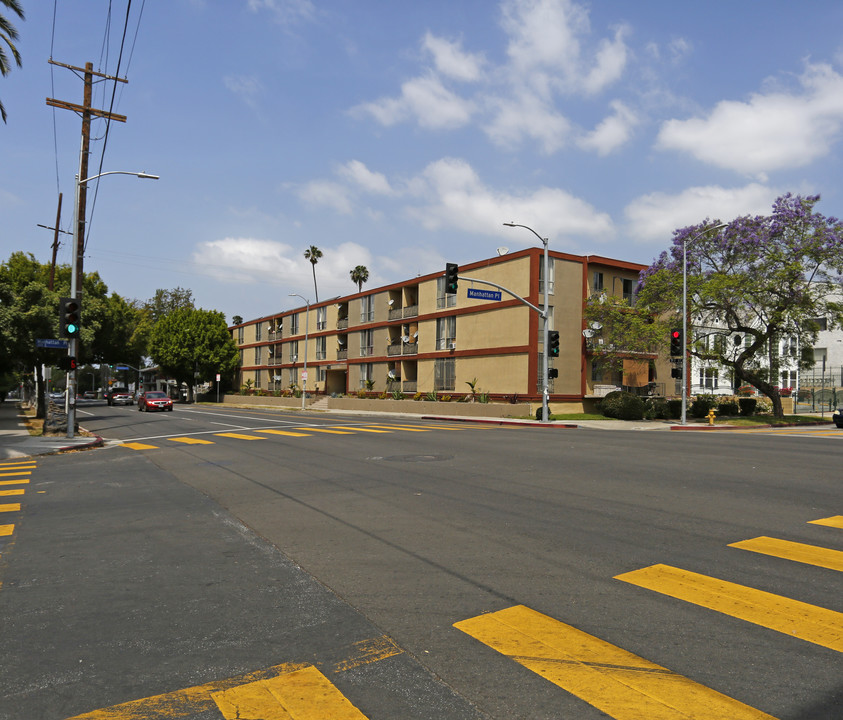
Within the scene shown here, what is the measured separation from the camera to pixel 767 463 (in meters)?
13.6

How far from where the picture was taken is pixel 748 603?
4941 mm

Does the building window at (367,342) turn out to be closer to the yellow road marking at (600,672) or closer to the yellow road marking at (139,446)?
the yellow road marking at (139,446)

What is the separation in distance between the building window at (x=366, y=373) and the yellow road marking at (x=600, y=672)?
170ft

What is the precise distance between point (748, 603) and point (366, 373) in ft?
174

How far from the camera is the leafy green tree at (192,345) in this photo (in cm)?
7200

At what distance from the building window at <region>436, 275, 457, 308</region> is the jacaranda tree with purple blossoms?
14.1m

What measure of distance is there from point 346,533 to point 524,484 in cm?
426

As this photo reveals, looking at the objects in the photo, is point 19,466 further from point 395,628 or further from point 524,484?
point 395,628

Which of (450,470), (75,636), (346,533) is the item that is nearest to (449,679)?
(75,636)

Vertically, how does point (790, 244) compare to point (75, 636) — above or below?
above

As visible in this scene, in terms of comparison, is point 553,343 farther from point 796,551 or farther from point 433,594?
point 433,594

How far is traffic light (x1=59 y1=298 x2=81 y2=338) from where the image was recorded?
65.3 feet

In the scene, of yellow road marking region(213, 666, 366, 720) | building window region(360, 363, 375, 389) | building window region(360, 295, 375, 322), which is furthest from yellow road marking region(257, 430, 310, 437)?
building window region(360, 295, 375, 322)

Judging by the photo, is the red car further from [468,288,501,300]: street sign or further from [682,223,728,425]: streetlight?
[682,223,728,425]: streetlight
